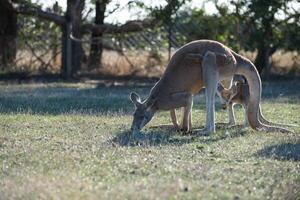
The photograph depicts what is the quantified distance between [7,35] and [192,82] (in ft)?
40.8

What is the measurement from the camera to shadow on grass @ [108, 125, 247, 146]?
798cm

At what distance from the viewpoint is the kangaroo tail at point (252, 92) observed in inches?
368

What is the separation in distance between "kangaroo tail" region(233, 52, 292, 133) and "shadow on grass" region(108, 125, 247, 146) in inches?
9.0

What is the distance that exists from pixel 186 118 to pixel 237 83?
108 centimetres

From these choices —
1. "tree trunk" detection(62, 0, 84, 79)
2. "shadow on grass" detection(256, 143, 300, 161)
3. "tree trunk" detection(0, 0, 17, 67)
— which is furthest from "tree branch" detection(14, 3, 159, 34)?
"shadow on grass" detection(256, 143, 300, 161)

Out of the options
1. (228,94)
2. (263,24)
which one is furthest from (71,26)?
(228,94)

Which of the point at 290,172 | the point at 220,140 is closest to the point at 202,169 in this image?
Result: the point at 290,172

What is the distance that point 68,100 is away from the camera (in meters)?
13.2

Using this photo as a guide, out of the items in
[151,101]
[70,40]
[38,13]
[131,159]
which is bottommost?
[131,159]

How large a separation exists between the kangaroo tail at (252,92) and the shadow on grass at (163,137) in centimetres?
23

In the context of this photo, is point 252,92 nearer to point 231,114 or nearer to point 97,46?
point 231,114

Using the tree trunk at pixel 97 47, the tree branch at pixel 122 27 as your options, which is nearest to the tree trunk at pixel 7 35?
the tree branch at pixel 122 27

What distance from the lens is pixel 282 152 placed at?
7453 millimetres

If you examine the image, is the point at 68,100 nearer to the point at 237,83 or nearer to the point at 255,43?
the point at 237,83
